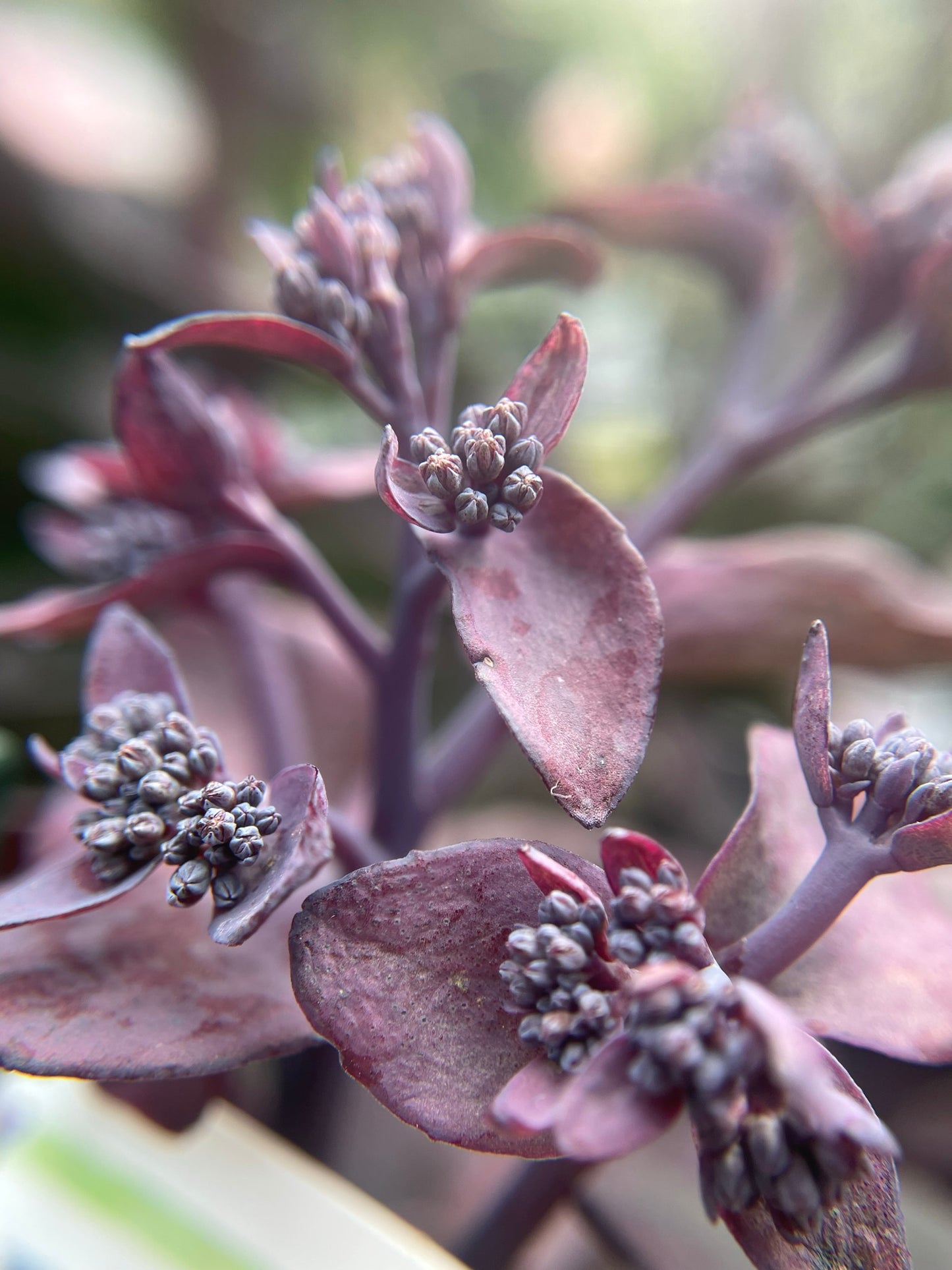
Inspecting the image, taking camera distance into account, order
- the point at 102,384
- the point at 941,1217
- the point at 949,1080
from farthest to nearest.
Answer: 1. the point at 102,384
2. the point at 949,1080
3. the point at 941,1217

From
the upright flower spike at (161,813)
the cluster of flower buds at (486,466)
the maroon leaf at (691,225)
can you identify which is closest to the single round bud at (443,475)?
the cluster of flower buds at (486,466)

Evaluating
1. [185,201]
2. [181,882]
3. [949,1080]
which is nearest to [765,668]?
[949,1080]

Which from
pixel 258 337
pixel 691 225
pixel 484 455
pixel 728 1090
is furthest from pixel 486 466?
pixel 691 225

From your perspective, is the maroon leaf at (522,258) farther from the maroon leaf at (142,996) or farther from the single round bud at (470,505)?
the maroon leaf at (142,996)

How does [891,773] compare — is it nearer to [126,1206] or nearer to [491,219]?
[126,1206]

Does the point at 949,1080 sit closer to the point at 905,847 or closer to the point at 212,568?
the point at 905,847

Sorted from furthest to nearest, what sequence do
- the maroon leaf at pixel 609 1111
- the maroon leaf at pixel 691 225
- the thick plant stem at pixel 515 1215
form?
1. the maroon leaf at pixel 691 225
2. the thick plant stem at pixel 515 1215
3. the maroon leaf at pixel 609 1111
